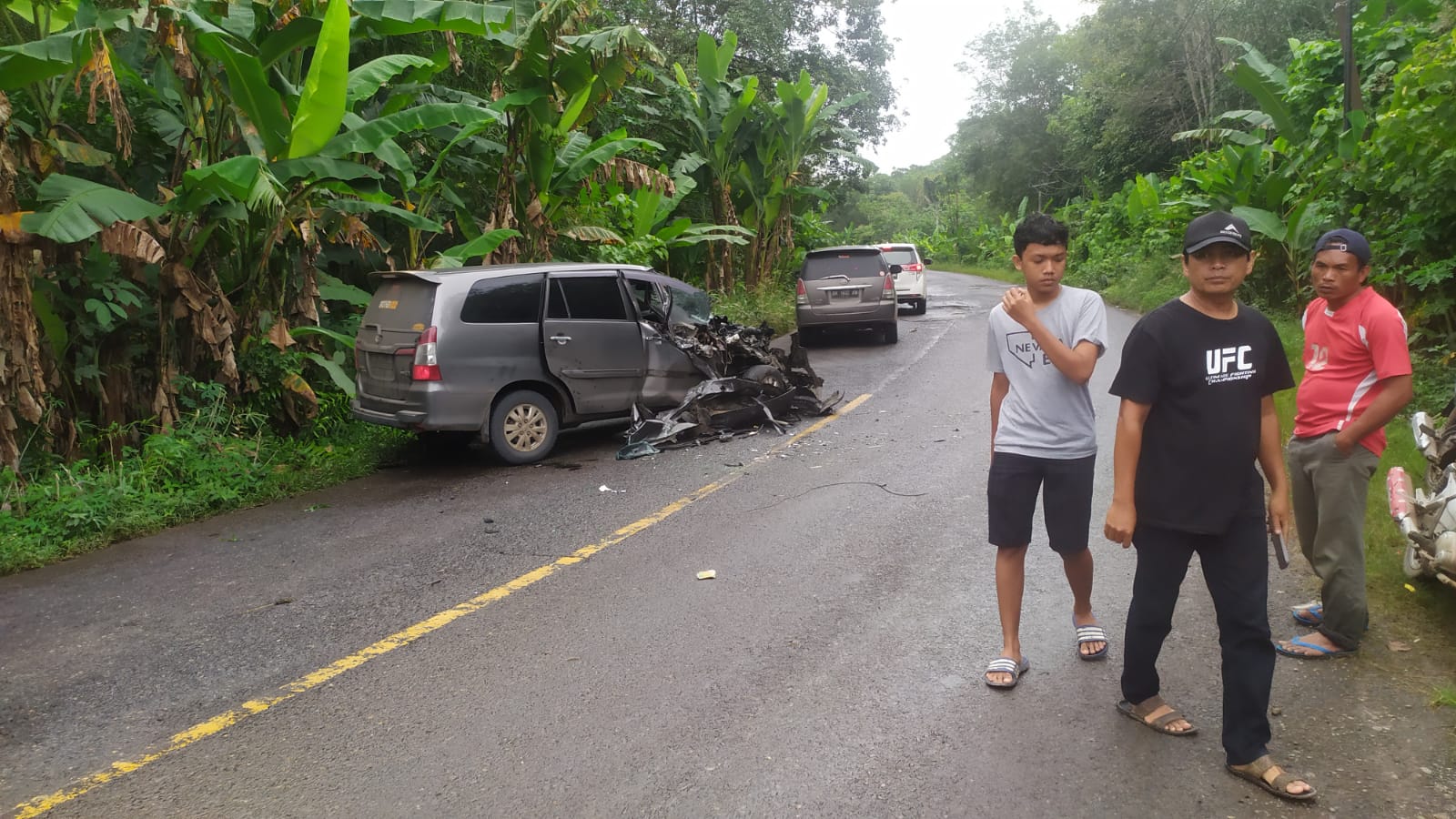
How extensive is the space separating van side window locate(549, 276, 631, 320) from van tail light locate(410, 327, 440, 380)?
1.28 meters

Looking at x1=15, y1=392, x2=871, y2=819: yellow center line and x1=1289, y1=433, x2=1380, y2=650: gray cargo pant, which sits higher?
x1=1289, y1=433, x2=1380, y2=650: gray cargo pant

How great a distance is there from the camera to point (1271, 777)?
3.46 meters

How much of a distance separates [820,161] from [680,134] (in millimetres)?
7845

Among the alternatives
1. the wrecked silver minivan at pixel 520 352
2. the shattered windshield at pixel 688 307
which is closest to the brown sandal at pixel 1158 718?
→ the wrecked silver minivan at pixel 520 352

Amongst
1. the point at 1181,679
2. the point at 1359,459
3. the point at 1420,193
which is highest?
the point at 1420,193

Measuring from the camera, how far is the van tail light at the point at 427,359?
873 centimetres

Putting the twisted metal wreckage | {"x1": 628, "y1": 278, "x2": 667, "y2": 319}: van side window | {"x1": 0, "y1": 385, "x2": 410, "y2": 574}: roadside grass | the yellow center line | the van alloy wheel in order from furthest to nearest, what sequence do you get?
{"x1": 628, "y1": 278, "x2": 667, "y2": 319}: van side window
the twisted metal wreckage
the van alloy wheel
{"x1": 0, "y1": 385, "x2": 410, "y2": 574}: roadside grass
the yellow center line

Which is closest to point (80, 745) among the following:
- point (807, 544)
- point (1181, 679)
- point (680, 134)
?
point (807, 544)

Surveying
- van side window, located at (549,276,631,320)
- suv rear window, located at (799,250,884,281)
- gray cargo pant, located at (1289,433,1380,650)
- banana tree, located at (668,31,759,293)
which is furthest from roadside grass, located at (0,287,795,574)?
banana tree, located at (668,31,759,293)

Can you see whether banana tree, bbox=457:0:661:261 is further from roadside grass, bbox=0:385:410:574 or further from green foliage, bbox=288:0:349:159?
roadside grass, bbox=0:385:410:574

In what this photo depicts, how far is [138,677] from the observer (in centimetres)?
479

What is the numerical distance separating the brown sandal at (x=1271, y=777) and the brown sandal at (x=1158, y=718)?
0.98 ft

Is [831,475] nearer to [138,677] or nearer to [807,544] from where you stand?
[807,544]

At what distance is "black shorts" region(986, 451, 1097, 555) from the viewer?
4324 mm
